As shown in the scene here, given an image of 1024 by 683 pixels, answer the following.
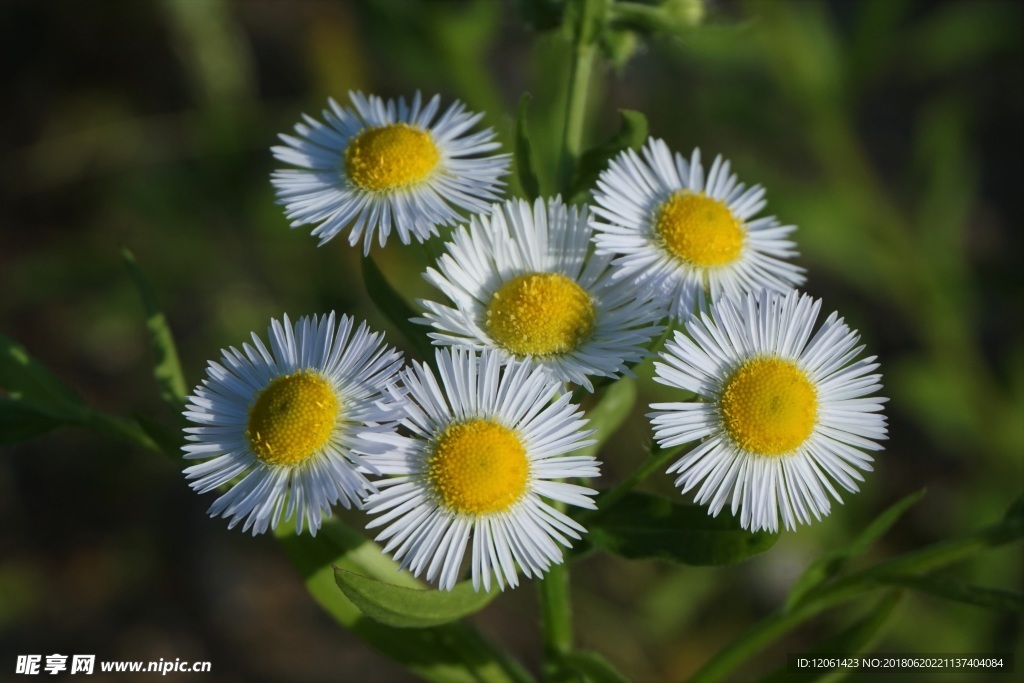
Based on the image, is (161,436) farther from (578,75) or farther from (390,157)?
(578,75)

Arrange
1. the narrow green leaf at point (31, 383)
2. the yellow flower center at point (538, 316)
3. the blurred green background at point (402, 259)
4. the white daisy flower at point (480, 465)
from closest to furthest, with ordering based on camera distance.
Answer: the white daisy flower at point (480, 465) < the yellow flower center at point (538, 316) < the narrow green leaf at point (31, 383) < the blurred green background at point (402, 259)

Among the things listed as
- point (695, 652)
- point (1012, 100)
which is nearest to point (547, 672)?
point (695, 652)

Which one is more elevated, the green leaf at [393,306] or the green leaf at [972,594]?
the green leaf at [393,306]

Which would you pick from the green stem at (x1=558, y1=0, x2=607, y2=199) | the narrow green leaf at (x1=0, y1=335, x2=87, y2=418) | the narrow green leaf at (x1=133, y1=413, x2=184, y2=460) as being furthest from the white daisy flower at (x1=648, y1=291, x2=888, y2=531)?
the narrow green leaf at (x1=0, y1=335, x2=87, y2=418)

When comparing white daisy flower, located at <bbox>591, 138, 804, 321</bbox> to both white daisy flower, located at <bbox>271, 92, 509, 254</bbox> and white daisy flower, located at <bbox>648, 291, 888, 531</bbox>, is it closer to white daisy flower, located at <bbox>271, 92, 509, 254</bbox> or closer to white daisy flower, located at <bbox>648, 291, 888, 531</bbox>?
white daisy flower, located at <bbox>648, 291, 888, 531</bbox>

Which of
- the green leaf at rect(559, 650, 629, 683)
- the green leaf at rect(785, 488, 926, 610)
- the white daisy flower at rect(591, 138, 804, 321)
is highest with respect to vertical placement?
the white daisy flower at rect(591, 138, 804, 321)

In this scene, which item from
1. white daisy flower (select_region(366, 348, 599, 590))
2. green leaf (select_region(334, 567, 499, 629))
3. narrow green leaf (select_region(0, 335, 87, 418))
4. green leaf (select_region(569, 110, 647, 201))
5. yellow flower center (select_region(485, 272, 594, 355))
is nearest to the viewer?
green leaf (select_region(334, 567, 499, 629))

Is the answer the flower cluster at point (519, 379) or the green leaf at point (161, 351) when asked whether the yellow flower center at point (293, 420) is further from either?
the green leaf at point (161, 351)

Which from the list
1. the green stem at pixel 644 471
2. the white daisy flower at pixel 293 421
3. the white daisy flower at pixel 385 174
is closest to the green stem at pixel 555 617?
the green stem at pixel 644 471
